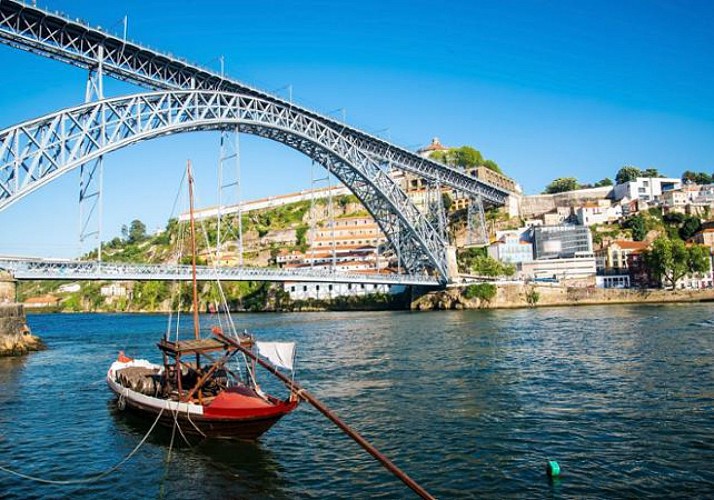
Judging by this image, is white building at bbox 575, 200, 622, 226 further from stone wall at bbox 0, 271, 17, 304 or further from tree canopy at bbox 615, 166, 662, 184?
stone wall at bbox 0, 271, 17, 304

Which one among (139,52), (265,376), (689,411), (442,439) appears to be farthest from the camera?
(139,52)

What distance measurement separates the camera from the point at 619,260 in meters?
70.4

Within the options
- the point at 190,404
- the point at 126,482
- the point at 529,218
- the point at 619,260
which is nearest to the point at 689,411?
the point at 190,404


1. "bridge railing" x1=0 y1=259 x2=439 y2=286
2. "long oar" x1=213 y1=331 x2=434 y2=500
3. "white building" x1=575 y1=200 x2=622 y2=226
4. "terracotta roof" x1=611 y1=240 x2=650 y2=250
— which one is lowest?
"long oar" x1=213 y1=331 x2=434 y2=500

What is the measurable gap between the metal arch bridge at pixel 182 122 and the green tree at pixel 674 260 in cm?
2375

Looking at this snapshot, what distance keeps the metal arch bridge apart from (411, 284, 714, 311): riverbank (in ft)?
11.7

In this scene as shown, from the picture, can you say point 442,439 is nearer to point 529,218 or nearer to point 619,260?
point 619,260

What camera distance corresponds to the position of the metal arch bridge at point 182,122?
1159 inches

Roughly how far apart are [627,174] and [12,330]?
111380 millimetres

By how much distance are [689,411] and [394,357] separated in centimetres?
1408

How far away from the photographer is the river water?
35.1 feet

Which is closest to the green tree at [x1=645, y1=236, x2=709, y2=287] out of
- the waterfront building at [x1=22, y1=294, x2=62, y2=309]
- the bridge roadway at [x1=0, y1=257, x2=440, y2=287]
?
the bridge roadway at [x1=0, y1=257, x2=440, y2=287]

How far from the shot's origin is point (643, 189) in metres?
93.1

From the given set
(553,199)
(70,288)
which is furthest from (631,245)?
(70,288)
